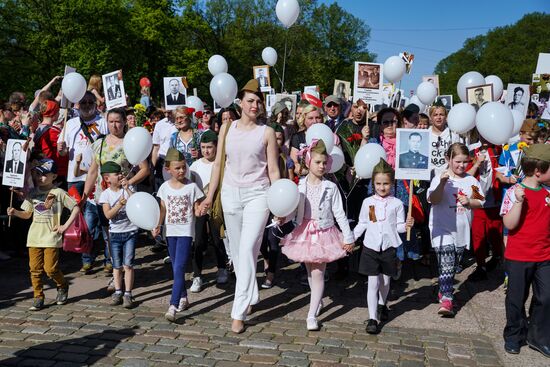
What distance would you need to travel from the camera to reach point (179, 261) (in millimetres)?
5527

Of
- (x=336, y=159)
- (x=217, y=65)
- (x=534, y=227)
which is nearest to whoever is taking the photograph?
(x=534, y=227)

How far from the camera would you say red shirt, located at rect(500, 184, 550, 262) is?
4.72m

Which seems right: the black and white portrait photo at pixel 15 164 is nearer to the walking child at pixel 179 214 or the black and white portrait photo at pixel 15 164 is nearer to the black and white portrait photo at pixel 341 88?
the walking child at pixel 179 214

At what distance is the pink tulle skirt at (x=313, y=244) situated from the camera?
5.25 metres

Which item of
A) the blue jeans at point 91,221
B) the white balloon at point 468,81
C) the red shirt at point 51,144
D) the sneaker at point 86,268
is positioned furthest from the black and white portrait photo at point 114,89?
the white balloon at point 468,81

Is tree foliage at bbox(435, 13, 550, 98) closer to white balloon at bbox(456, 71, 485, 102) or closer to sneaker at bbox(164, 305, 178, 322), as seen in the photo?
white balloon at bbox(456, 71, 485, 102)

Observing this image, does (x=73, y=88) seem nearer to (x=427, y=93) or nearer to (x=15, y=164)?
(x=15, y=164)

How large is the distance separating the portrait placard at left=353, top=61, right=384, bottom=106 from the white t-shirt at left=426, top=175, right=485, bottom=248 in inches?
119

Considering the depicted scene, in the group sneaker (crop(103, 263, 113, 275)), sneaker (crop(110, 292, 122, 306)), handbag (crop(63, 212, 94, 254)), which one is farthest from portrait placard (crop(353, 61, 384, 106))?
sneaker (crop(110, 292, 122, 306))

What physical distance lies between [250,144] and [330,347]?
6.53 feet

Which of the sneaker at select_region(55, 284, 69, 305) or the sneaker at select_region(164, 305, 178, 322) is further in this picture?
the sneaker at select_region(55, 284, 69, 305)

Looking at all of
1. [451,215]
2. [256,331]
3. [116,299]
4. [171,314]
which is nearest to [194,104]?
[116,299]

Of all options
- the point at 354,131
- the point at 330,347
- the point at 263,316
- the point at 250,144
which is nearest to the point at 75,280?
the point at 263,316

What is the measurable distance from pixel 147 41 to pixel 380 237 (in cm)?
3853
